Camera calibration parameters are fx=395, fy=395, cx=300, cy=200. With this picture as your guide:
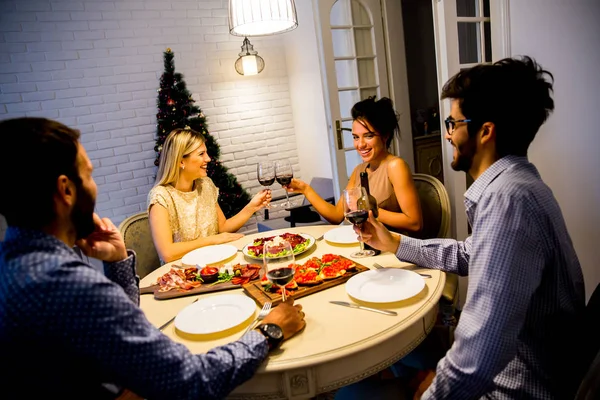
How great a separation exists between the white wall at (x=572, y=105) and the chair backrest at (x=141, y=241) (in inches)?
91.4

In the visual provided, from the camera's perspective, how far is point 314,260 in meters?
1.52

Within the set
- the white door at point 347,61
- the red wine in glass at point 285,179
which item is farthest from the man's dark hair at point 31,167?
the white door at point 347,61

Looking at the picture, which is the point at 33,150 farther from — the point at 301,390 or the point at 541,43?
the point at 541,43

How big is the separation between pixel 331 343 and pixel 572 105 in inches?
75.4

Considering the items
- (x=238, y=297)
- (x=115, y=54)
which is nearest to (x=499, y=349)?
(x=238, y=297)

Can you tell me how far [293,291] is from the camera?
51.4 inches

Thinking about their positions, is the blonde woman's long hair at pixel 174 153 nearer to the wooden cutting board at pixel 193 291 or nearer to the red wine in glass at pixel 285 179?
the red wine in glass at pixel 285 179

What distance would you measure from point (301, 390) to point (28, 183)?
2.55ft

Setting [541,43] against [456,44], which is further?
[456,44]

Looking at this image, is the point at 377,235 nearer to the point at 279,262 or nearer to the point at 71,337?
the point at 279,262

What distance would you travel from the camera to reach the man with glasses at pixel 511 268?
88 cm

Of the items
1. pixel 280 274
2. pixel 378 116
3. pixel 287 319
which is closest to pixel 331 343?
pixel 287 319

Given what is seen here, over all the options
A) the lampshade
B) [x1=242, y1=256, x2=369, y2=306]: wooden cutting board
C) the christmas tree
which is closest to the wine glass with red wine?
[x1=242, y1=256, x2=369, y2=306]: wooden cutting board

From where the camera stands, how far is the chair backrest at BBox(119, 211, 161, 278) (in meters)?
2.17
